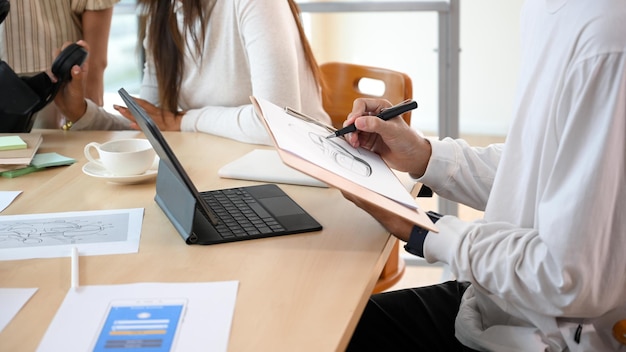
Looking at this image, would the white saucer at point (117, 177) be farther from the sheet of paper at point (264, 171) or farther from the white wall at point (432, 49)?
the white wall at point (432, 49)

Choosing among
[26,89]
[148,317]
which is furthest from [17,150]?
[148,317]

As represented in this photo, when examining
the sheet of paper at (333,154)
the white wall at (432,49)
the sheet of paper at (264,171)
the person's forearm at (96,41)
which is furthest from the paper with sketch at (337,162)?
the white wall at (432,49)

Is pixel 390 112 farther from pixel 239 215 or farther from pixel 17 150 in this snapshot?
pixel 17 150

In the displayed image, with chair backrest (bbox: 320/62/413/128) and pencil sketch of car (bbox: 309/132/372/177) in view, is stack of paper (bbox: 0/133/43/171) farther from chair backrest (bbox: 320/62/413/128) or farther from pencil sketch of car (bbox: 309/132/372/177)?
chair backrest (bbox: 320/62/413/128)

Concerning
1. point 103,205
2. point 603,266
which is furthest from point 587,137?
point 103,205

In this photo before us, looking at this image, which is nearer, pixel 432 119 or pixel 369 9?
pixel 369 9

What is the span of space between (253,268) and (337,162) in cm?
20

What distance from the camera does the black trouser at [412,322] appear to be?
4.14 feet

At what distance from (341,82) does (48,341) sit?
4.70 feet

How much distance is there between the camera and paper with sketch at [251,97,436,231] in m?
0.97

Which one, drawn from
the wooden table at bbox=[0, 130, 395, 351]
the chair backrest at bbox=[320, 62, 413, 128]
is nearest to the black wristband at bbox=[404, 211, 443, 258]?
the wooden table at bbox=[0, 130, 395, 351]

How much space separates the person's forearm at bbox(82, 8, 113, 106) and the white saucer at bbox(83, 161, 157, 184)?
803mm

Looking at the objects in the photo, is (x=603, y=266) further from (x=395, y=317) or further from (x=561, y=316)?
(x=395, y=317)

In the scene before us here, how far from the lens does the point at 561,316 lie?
98 centimetres
